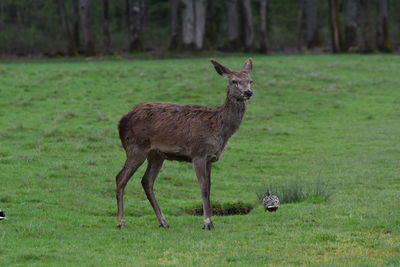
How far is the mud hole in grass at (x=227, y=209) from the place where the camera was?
609 inches

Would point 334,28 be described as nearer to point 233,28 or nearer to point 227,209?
point 233,28

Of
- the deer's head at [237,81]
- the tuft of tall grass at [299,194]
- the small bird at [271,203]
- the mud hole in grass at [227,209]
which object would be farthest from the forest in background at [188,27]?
the deer's head at [237,81]

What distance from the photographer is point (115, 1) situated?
75.8 m

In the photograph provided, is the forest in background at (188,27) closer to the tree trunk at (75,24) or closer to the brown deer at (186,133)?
the tree trunk at (75,24)

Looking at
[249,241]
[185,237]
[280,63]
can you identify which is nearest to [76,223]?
[185,237]

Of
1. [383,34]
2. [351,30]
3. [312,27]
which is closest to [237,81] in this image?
[351,30]

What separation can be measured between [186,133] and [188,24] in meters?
38.1

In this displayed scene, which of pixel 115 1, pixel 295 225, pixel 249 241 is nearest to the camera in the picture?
pixel 249 241

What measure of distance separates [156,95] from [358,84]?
949 cm

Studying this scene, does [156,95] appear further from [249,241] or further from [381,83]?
[249,241]

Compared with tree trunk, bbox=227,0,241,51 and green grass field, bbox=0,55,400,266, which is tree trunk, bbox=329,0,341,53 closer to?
tree trunk, bbox=227,0,241,51

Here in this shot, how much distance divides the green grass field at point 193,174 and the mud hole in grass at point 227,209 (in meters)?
0.25

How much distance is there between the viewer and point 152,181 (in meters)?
13.6

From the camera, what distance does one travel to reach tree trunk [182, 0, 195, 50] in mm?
50562
